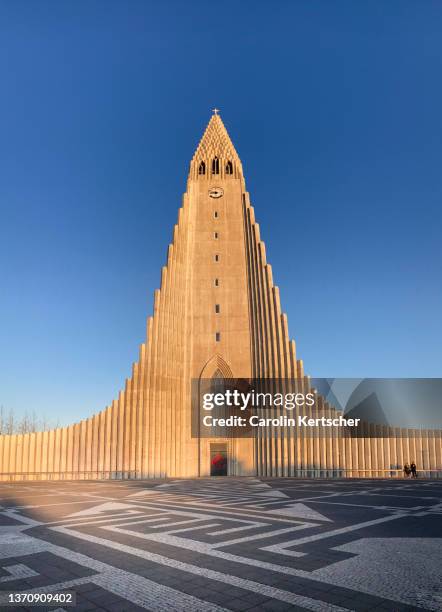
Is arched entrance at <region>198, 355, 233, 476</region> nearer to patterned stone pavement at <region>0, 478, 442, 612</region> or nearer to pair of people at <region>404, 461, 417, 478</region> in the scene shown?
pair of people at <region>404, 461, 417, 478</region>

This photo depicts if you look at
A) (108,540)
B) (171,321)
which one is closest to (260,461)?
(171,321)

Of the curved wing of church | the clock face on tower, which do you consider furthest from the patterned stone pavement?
the clock face on tower

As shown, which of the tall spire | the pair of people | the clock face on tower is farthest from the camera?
the tall spire

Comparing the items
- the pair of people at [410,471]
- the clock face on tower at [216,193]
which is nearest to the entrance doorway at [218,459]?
the pair of people at [410,471]

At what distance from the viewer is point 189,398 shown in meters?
41.4

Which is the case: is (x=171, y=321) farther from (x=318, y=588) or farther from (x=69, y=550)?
(x=318, y=588)

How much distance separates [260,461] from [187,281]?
16.8 metres

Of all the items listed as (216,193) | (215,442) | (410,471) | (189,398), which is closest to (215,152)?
(216,193)

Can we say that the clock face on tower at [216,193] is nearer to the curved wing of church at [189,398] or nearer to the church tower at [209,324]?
the church tower at [209,324]

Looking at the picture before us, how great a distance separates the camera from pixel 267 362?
4206 cm

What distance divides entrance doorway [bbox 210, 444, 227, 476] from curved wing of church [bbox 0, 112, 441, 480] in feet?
0.27

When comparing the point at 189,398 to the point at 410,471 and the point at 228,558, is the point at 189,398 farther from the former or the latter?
the point at 228,558

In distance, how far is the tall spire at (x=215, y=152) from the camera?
48.3m

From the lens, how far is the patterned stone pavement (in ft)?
21.9
